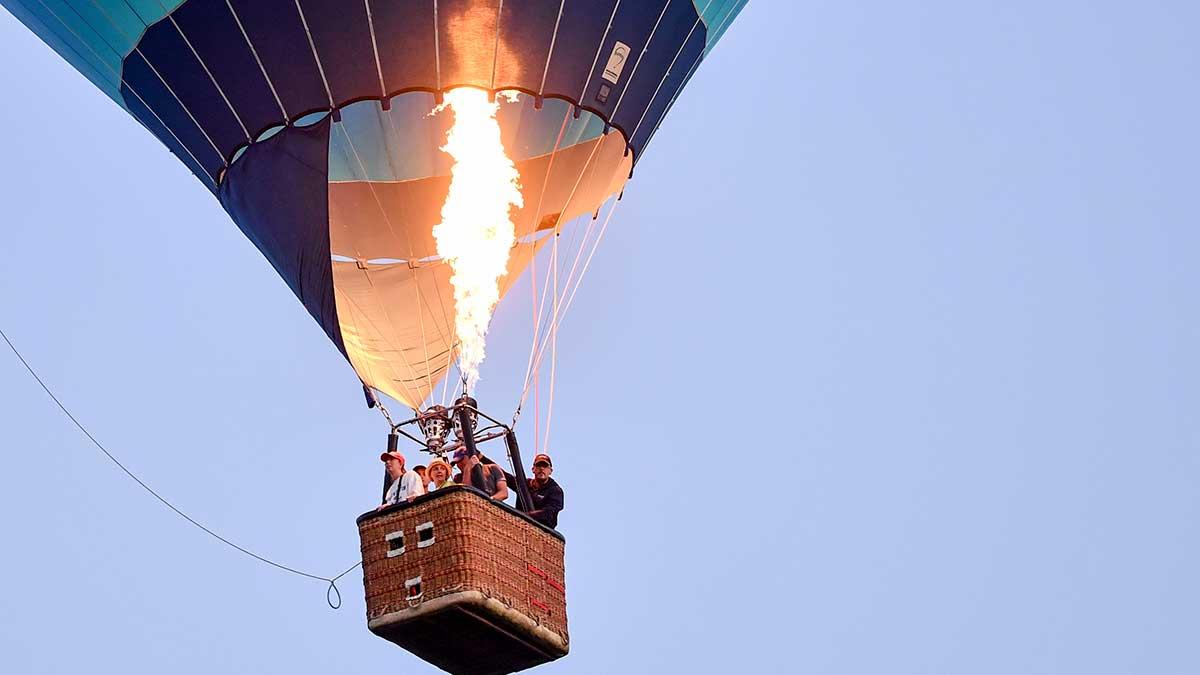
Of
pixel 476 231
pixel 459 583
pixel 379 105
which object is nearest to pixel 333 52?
pixel 379 105

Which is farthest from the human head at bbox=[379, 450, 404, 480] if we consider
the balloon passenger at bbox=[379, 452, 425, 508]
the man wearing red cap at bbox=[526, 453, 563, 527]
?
the man wearing red cap at bbox=[526, 453, 563, 527]

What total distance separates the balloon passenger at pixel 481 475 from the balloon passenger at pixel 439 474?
70mm

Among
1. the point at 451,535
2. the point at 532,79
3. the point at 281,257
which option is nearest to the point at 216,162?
the point at 281,257

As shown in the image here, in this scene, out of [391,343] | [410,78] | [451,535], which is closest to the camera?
[451,535]

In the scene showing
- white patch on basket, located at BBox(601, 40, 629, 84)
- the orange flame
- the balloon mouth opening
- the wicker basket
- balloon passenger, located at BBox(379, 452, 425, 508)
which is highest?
white patch on basket, located at BBox(601, 40, 629, 84)

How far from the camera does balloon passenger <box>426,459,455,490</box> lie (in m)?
11.5

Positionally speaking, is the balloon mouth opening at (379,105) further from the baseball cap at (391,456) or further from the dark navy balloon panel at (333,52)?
the baseball cap at (391,456)

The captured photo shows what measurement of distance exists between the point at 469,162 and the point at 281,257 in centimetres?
98

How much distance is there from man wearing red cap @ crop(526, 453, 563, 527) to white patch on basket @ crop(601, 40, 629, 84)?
5.95ft

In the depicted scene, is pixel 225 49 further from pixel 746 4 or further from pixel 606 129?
pixel 746 4

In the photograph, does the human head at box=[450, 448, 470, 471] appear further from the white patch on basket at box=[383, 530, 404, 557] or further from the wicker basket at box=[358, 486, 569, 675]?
the white patch on basket at box=[383, 530, 404, 557]

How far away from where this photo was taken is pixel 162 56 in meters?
12.4

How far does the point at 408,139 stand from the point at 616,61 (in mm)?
1015

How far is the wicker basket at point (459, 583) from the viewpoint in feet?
36.3
